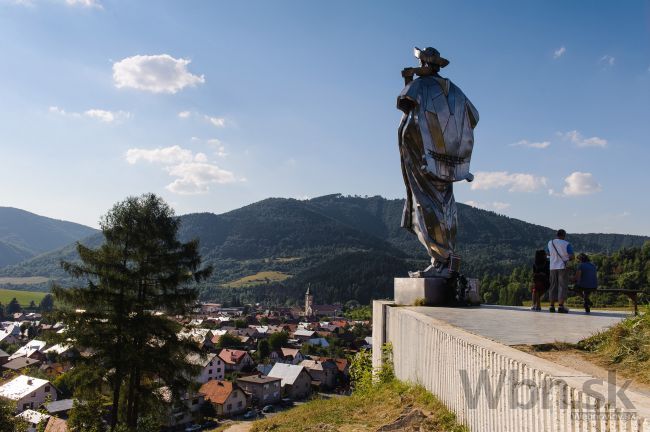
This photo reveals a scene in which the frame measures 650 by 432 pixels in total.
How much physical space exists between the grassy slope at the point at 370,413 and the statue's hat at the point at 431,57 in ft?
25.7

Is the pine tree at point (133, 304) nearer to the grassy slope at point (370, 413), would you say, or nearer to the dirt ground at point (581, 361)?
the grassy slope at point (370, 413)

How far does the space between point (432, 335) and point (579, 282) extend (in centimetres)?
455

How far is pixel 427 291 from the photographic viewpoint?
36.6 feet

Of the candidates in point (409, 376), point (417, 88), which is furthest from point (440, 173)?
point (409, 376)

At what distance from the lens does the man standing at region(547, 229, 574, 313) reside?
356 inches

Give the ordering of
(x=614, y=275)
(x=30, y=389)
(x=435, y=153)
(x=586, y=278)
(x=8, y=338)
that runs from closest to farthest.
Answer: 1. (x=586, y=278)
2. (x=435, y=153)
3. (x=30, y=389)
4. (x=614, y=275)
5. (x=8, y=338)

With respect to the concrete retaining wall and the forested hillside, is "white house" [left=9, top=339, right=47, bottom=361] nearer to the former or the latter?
the forested hillside

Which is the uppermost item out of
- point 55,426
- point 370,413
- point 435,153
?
point 435,153

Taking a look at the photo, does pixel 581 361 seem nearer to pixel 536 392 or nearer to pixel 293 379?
pixel 536 392

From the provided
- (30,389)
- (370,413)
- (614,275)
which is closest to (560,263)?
(370,413)

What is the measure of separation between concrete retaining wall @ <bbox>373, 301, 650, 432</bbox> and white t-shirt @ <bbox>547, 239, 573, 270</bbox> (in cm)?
358

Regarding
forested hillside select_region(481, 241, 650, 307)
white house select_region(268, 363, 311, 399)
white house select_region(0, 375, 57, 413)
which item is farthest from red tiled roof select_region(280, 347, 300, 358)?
white house select_region(0, 375, 57, 413)

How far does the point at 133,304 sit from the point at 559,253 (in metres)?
11.6

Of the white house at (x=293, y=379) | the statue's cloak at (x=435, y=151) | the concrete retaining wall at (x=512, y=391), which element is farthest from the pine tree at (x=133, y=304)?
the white house at (x=293, y=379)
